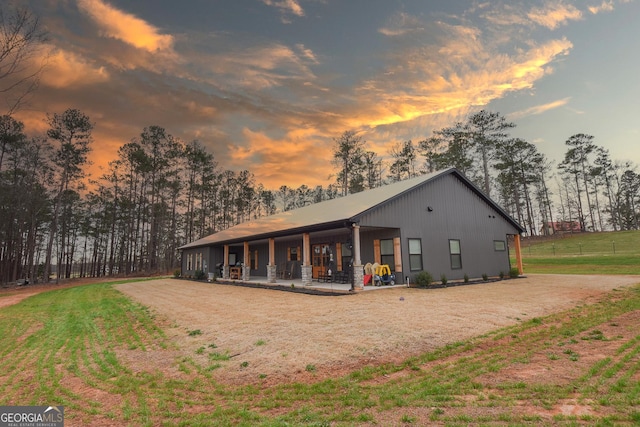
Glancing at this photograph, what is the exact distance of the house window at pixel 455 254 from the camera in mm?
17188

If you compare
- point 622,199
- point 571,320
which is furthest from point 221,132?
point 622,199

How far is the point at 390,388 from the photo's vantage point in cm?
419

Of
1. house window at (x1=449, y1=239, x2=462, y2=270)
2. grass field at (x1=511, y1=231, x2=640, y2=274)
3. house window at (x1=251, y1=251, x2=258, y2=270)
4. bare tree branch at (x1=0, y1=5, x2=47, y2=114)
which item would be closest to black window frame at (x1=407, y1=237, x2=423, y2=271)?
house window at (x1=449, y1=239, x2=462, y2=270)

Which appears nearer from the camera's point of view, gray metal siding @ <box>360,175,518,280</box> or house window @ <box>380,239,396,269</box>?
gray metal siding @ <box>360,175,518,280</box>

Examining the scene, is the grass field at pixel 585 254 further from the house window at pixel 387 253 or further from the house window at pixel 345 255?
the house window at pixel 345 255

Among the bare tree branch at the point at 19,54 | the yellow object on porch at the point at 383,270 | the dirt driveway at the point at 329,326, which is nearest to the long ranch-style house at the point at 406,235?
the yellow object on porch at the point at 383,270

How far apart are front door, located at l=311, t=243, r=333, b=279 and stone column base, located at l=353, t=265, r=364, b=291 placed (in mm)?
5264

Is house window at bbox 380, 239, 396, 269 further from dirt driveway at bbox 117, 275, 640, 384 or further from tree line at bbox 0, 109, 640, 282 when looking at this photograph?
tree line at bbox 0, 109, 640, 282

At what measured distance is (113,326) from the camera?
9289 millimetres

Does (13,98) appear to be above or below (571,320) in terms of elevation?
above

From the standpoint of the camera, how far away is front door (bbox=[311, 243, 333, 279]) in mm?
19016

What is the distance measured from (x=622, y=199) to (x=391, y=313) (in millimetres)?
66500

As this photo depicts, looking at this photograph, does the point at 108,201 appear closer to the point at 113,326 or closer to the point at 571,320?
the point at 113,326

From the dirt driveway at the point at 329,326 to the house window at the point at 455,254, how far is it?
4.87 m
